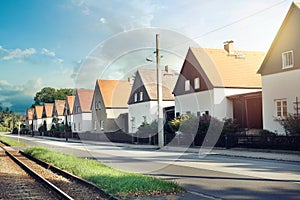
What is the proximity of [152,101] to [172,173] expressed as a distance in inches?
1184

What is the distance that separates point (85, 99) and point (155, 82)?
24190 millimetres

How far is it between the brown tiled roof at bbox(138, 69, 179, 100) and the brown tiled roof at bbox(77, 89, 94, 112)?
2110 cm

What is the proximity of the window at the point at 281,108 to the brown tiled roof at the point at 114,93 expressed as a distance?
27.8 metres

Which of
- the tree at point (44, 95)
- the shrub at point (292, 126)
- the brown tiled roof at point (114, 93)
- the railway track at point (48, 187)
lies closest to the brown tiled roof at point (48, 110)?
the tree at point (44, 95)

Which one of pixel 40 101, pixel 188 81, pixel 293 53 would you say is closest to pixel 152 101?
pixel 188 81

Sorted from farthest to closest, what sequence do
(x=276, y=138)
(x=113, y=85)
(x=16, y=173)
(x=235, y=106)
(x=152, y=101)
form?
(x=113, y=85) < (x=152, y=101) < (x=235, y=106) < (x=276, y=138) < (x=16, y=173)

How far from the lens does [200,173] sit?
1278cm

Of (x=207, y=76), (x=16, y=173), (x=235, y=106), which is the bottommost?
(x=16, y=173)

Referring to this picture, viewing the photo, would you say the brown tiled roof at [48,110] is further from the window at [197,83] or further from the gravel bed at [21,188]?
the gravel bed at [21,188]

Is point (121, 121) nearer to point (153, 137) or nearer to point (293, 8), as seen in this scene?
point (153, 137)

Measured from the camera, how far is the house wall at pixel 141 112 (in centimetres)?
4306

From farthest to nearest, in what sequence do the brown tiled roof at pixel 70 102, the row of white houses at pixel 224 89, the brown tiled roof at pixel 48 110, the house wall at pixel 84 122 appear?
the brown tiled roof at pixel 48 110, the brown tiled roof at pixel 70 102, the house wall at pixel 84 122, the row of white houses at pixel 224 89

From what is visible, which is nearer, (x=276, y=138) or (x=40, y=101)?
(x=276, y=138)

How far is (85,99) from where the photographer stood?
6669 centimetres
